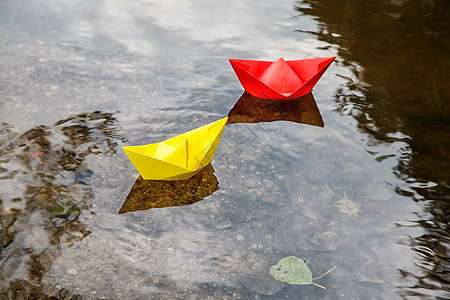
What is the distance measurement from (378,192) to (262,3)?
2.53 metres

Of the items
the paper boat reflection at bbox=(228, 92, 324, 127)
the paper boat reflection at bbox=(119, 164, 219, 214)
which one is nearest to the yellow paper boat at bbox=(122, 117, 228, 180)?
the paper boat reflection at bbox=(119, 164, 219, 214)

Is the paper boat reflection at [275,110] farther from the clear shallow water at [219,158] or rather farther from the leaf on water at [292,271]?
the leaf on water at [292,271]

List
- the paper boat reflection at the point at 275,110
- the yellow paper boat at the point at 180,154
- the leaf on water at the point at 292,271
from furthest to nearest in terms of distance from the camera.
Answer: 1. the paper boat reflection at the point at 275,110
2. the yellow paper boat at the point at 180,154
3. the leaf on water at the point at 292,271

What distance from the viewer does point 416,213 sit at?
2.11 m

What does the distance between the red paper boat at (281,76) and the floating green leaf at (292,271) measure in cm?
122

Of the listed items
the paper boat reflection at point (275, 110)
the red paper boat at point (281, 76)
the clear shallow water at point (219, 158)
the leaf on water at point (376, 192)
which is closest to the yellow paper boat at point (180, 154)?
the clear shallow water at point (219, 158)

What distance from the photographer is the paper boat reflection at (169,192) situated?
6.98 feet

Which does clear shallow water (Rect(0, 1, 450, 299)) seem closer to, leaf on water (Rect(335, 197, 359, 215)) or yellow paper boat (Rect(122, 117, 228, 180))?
leaf on water (Rect(335, 197, 359, 215))

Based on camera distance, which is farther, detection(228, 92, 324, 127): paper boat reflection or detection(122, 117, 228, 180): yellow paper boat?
detection(228, 92, 324, 127): paper boat reflection

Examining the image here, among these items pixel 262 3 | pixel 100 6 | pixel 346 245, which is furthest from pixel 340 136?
pixel 100 6

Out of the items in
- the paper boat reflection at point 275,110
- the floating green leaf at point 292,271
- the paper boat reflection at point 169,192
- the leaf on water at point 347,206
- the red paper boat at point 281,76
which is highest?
the red paper boat at point 281,76

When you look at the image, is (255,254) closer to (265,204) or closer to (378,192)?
(265,204)

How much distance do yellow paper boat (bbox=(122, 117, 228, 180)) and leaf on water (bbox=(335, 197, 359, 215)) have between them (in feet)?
2.34

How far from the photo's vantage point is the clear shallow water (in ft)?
5.91
